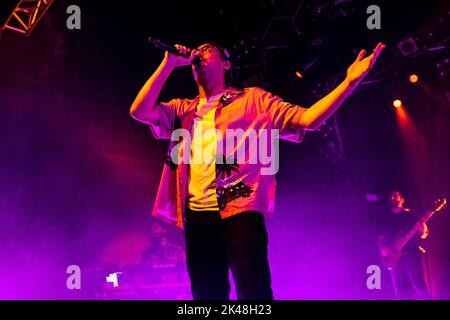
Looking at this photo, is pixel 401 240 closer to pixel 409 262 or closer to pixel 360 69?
pixel 409 262

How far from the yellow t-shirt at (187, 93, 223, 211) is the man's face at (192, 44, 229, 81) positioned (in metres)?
0.16

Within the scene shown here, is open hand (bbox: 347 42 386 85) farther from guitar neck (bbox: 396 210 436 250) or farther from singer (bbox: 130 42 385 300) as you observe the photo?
guitar neck (bbox: 396 210 436 250)

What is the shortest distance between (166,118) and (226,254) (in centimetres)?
80

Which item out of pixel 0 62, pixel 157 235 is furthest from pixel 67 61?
pixel 157 235

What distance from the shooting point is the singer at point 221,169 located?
77.6 inches

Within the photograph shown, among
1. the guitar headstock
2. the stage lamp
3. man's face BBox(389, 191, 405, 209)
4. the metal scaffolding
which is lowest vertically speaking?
the guitar headstock

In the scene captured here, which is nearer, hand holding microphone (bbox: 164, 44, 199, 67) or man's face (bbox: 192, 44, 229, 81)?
hand holding microphone (bbox: 164, 44, 199, 67)

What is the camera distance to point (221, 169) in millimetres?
2129

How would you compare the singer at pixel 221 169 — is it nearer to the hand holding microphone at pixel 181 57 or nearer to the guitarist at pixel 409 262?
the hand holding microphone at pixel 181 57

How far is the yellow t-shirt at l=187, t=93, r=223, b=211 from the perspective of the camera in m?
2.15

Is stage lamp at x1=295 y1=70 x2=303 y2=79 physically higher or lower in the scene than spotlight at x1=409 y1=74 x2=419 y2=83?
lower

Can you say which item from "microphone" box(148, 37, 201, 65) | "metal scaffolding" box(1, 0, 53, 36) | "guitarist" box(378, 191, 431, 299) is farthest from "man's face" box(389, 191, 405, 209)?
"metal scaffolding" box(1, 0, 53, 36)

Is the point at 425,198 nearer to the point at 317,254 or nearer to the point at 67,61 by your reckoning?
the point at 317,254

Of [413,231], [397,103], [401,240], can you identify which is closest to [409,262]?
[401,240]
